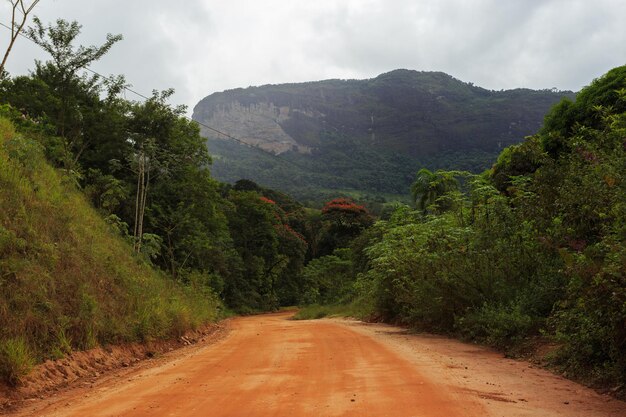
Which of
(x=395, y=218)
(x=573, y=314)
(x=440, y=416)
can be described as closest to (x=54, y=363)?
(x=440, y=416)

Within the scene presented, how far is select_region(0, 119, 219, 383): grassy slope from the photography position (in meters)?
8.11

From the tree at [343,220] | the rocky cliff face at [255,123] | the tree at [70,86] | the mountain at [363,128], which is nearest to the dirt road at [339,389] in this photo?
the tree at [70,86]

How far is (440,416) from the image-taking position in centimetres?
524

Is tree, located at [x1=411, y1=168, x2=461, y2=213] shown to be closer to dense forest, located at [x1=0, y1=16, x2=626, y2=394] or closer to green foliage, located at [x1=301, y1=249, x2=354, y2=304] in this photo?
dense forest, located at [x1=0, y1=16, x2=626, y2=394]

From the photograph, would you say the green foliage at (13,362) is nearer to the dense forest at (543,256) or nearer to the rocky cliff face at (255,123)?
the dense forest at (543,256)

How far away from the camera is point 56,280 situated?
955cm

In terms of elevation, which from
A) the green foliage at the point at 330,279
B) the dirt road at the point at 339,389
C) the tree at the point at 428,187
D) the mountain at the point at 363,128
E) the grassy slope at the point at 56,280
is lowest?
the green foliage at the point at 330,279

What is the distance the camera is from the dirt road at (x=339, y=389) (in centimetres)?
569

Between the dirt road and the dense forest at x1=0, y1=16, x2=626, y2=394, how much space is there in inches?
41.1

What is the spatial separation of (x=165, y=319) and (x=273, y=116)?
16258 centimetres

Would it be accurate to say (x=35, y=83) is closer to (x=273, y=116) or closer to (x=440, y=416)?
(x=440, y=416)

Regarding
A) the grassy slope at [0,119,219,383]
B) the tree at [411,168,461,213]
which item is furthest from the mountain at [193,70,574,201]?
the grassy slope at [0,119,219,383]

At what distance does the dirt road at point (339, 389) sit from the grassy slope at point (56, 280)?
128 cm

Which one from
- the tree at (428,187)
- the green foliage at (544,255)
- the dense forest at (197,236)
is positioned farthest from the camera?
the tree at (428,187)
